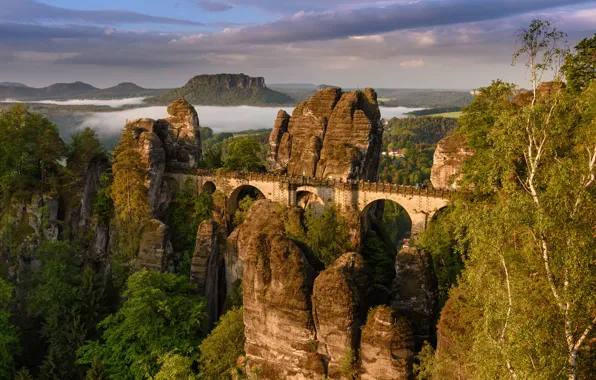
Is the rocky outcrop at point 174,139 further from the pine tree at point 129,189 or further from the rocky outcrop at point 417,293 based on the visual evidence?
the rocky outcrop at point 417,293

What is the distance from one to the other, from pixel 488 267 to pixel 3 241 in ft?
136

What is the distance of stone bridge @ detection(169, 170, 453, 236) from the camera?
41.5 meters

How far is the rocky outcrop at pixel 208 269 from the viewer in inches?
1384

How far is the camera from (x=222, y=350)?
1050 inches

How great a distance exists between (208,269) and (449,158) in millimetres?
20266

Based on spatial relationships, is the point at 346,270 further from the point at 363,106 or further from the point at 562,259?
the point at 363,106

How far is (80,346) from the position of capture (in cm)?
3275

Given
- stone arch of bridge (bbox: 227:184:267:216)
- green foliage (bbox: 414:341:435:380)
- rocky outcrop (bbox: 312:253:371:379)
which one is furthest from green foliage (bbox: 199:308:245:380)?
stone arch of bridge (bbox: 227:184:267:216)

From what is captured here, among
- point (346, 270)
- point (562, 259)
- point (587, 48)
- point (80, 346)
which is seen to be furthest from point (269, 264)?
point (587, 48)

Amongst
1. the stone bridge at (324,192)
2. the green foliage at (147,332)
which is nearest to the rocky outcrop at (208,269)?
the green foliage at (147,332)

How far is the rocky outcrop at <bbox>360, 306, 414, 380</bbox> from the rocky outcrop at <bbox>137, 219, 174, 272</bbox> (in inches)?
787

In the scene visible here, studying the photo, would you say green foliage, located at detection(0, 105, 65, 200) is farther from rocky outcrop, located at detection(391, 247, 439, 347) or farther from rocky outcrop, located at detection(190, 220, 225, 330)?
rocky outcrop, located at detection(391, 247, 439, 347)

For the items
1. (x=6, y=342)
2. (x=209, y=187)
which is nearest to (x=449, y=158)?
(x=209, y=187)

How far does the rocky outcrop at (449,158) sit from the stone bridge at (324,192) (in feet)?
3.30
